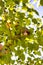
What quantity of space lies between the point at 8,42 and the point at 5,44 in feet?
0.24

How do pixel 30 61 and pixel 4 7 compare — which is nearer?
pixel 4 7

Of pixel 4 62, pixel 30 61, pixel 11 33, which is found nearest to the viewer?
pixel 11 33

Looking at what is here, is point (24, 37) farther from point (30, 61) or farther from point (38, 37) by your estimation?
point (30, 61)

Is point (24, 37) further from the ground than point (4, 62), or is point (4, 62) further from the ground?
point (24, 37)

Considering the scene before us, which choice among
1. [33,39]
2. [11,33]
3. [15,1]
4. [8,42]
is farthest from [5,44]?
[15,1]

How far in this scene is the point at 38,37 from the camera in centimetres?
227

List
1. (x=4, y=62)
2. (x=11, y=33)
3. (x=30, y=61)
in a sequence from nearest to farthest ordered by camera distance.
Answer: (x=11, y=33), (x=4, y=62), (x=30, y=61)

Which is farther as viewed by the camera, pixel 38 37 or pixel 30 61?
pixel 30 61

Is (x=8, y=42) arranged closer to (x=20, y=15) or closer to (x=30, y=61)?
(x=20, y=15)

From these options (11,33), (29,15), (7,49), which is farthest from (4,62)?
(29,15)

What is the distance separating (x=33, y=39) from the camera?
7.40 ft

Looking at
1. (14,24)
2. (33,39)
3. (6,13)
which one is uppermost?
(6,13)

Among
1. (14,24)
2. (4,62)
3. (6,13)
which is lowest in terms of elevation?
(4,62)

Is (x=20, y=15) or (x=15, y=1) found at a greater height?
(x=15, y=1)
